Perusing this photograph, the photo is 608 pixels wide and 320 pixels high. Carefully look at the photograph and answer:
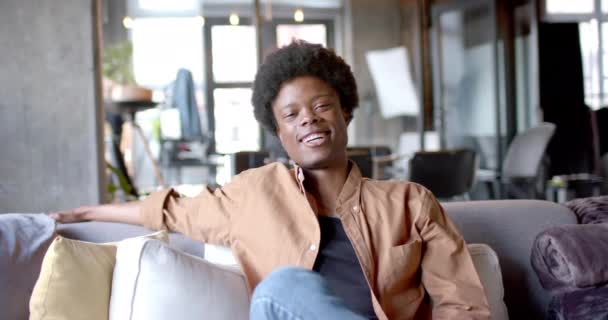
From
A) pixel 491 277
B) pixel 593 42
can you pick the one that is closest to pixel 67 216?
pixel 491 277

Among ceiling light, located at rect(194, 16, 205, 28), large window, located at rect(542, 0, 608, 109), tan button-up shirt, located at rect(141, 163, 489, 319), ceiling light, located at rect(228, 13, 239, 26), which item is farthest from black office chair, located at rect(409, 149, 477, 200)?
ceiling light, located at rect(194, 16, 205, 28)

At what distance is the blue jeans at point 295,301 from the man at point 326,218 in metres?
0.31

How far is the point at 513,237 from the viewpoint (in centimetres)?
203

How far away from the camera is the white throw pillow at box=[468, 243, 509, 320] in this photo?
1.80m

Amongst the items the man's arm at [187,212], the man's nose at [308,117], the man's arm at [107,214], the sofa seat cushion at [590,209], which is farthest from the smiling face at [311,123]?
the sofa seat cushion at [590,209]

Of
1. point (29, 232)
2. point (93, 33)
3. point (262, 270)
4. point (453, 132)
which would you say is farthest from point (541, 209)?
point (453, 132)

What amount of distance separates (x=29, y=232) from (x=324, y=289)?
87cm

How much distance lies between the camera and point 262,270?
5.39 ft

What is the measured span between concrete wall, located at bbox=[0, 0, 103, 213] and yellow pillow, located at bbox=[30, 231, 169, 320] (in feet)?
4.40

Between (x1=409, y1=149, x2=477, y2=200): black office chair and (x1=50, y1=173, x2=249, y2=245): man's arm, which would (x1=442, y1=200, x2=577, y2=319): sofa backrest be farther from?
(x1=409, y1=149, x2=477, y2=200): black office chair

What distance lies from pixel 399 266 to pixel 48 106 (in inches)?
71.1

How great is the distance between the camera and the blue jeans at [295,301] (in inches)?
46.0

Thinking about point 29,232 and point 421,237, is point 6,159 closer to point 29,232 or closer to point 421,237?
point 29,232

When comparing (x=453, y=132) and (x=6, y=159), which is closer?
(x=6, y=159)
